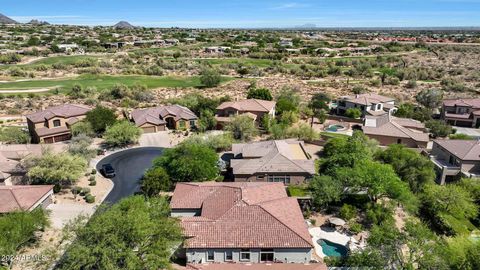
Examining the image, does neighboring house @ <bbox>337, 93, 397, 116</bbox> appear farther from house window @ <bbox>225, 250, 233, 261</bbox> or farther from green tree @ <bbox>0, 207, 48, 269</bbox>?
green tree @ <bbox>0, 207, 48, 269</bbox>

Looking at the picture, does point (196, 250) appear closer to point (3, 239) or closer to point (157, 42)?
point (3, 239)

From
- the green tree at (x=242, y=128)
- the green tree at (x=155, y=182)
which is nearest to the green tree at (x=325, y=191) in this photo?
the green tree at (x=155, y=182)

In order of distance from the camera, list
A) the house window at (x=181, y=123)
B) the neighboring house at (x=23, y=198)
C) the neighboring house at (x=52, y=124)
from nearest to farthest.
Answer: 1. the neighboring house at (x=23, y=198)
2. the neighboring house at (x=52, y=124)
3. the house window at (x=181, y=123)

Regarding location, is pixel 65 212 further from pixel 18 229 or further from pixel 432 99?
pixel 432 99

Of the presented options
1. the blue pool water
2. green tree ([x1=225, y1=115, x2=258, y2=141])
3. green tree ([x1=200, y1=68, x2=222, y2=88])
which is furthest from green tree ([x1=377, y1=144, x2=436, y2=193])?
green tree ([x1=200, y1=68, x2=222, y2=88])

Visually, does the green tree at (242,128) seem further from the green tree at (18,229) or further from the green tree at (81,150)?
the green tree at (18,229)

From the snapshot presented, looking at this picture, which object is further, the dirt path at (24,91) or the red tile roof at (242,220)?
the dirt path at (24,91)
